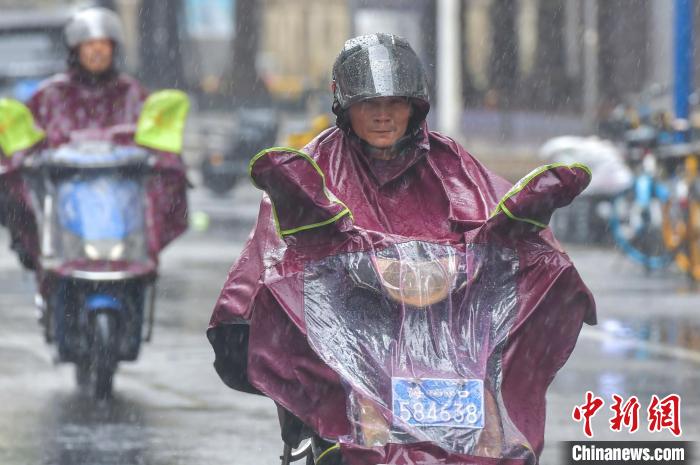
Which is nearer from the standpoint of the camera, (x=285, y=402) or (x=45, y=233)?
(x=285, y=402)

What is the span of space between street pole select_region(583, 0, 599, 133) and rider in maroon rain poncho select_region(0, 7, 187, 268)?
16.5m

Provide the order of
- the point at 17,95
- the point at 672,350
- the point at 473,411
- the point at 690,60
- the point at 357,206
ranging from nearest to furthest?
the point at 473,411
the point at 357,206
the point at 672,350
the point at 690,60
the point at 17,95

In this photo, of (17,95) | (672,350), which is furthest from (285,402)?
(17,95)

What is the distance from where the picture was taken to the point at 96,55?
9711 millimetres

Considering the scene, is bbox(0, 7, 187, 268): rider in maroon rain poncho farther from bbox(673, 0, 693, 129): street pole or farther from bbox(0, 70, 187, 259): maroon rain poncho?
bbox(673, 0, 693, 129): street pole

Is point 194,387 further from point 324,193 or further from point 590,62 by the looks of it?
point 590,62

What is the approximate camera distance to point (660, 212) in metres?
15.7

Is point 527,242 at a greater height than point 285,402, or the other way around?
point 527,242

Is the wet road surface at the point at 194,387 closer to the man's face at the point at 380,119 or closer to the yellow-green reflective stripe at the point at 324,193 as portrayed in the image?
the man's face at the point at 380,119

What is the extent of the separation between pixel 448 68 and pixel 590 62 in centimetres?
341

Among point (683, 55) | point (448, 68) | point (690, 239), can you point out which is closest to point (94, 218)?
point (690, 239)

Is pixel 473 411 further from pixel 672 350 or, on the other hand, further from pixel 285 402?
pixel 672 350

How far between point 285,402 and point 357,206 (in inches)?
25.5

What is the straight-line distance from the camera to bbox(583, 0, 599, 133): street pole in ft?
90.4
